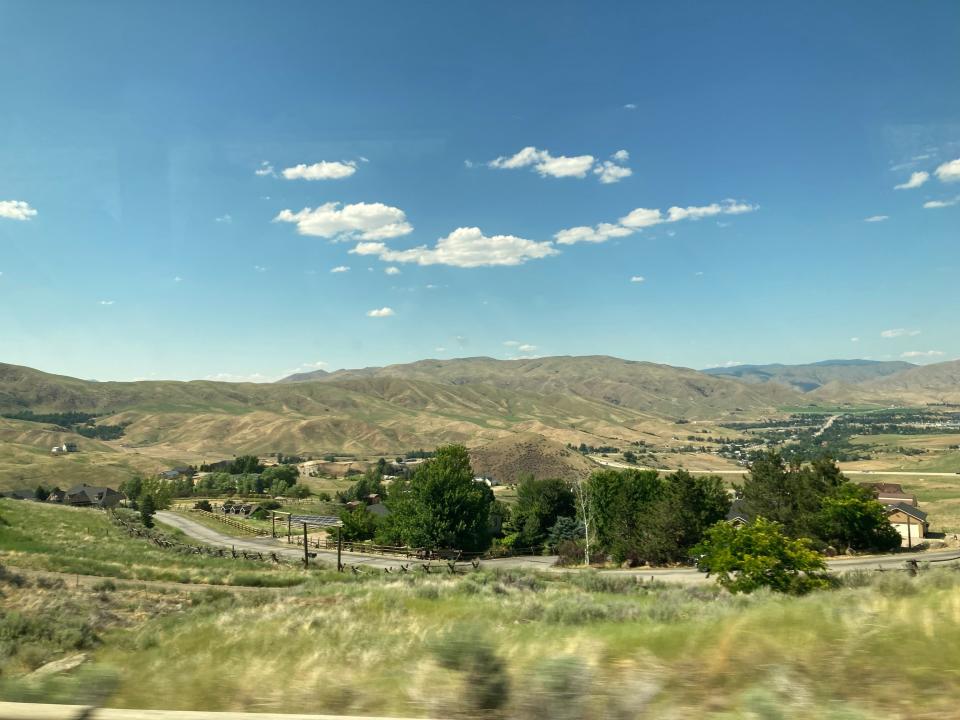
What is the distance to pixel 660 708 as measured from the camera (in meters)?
4.94

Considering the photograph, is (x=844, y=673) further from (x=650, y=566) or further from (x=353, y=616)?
(x=650, y=566)

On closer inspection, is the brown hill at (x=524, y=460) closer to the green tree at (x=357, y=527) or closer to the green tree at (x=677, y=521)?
the green tree at (x=357, y=527)

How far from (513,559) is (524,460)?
10722 centimetres

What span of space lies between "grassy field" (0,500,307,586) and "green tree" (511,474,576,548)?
4015cm

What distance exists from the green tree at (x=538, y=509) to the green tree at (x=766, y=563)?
49662mm

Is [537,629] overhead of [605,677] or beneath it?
beneath

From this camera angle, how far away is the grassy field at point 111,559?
1300 inches

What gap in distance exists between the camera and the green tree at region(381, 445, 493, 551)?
6197 cm

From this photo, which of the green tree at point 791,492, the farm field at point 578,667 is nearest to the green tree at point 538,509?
the green tree at point 791,492

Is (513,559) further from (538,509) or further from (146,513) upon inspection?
(146,513)

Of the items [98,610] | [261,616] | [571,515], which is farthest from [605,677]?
[571,515]

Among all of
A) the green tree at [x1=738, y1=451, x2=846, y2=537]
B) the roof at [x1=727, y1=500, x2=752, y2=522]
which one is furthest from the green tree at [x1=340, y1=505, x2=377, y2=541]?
the green tree at [x1=738, y1=451, x2=846, y2=537]

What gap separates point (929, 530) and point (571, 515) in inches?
1617

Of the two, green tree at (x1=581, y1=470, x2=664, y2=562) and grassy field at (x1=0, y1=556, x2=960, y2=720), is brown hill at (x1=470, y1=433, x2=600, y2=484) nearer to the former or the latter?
green tree at (x1=581, y1=470, x2=664, y2=562)
